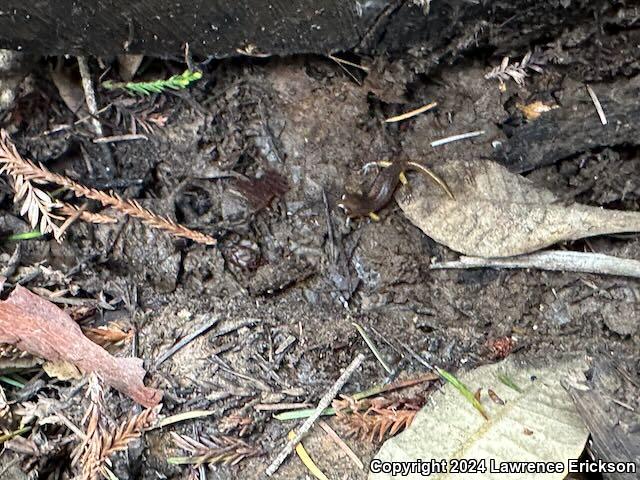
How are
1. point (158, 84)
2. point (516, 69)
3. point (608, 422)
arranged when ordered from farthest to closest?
point (158, 84) < point (516, 69) < point (608, 422)

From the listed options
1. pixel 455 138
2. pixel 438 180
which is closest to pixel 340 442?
pixel 438 180

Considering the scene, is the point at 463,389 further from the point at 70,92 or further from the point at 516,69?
the point at 70,92

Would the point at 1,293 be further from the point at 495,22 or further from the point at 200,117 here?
the point at 495,22

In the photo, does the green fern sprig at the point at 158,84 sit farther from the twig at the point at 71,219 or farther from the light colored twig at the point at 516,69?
the light colored twig at the point at 516,69

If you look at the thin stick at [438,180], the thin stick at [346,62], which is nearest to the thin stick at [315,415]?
the thin stick at [438,180]

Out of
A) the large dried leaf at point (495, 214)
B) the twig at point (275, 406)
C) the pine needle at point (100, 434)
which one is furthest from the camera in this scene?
the large dried leaf at point (495, 214)

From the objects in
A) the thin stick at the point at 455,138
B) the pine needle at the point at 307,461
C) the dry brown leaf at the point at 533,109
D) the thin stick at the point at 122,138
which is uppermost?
the dry brown leaf at the point at 533,109
